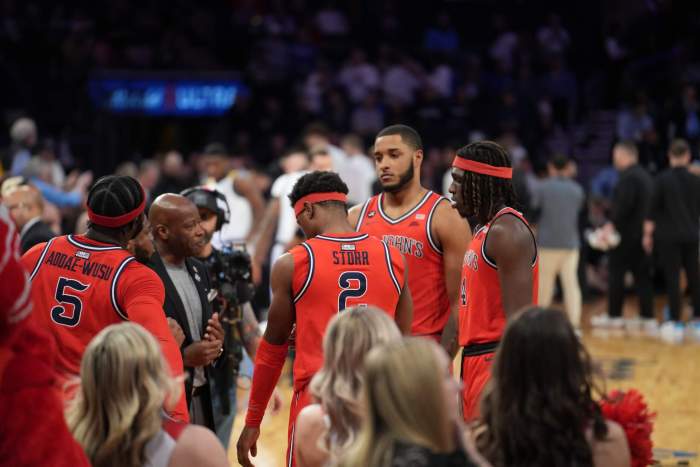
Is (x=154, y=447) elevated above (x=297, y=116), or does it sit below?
below

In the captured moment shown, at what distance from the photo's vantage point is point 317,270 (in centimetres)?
430

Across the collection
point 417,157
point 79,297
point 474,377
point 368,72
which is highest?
point 368,72

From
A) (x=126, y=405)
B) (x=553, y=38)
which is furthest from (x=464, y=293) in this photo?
(x=553, y=38)

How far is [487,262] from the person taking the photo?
179 inches

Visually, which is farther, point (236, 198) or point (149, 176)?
point (149, 176)

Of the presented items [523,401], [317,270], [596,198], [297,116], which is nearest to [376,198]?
[317,270]

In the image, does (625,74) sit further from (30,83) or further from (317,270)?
(317,270)

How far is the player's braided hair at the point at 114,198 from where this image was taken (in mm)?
4219

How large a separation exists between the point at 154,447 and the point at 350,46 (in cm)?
1570

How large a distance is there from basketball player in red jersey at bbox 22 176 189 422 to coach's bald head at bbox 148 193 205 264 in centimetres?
56

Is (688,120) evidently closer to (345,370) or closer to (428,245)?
(428,245)

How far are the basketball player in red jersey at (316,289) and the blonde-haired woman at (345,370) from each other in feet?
3.24

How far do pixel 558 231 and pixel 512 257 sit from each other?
23.5 feet

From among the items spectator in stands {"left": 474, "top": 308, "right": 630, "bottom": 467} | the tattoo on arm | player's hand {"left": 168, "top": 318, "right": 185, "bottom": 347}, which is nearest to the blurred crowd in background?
the tattoo on arm
